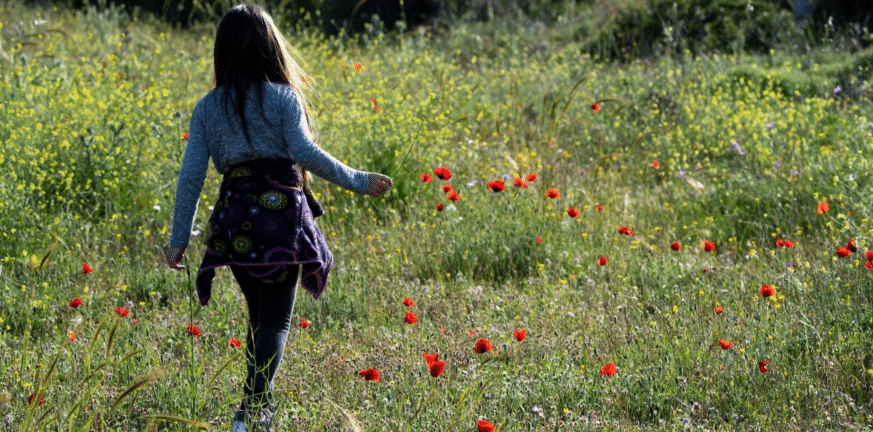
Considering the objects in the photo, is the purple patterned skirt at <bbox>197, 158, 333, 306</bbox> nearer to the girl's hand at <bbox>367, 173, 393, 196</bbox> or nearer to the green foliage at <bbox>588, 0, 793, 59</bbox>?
the girl's hand at <bbox>367, 173, 393, 196</bbox>

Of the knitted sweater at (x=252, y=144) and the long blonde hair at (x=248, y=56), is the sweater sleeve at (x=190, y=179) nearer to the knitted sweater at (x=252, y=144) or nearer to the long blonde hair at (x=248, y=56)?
the knitted sweater at (x=252, y=144)

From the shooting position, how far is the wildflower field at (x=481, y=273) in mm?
3053

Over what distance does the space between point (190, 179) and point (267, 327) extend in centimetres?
53

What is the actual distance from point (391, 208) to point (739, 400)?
2567mm

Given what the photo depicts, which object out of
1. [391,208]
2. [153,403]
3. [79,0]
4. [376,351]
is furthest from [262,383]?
[79,0]

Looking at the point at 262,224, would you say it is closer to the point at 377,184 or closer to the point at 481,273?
the point at 377,184

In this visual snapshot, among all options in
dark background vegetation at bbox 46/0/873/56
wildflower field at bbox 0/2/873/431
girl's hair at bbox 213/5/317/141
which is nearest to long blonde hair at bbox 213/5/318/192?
girl's hair at bbox 213/5/317/141

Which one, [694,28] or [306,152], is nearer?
[306,152]

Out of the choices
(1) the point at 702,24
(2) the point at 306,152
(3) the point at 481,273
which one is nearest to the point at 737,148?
(3) the point at 481,273

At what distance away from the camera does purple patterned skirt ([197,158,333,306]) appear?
2.74 m

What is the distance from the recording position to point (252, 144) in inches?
109

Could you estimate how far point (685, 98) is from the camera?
7098 millimetres

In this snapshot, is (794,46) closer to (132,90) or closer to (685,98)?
(685,98)

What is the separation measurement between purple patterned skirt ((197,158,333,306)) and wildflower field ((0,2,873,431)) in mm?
335
